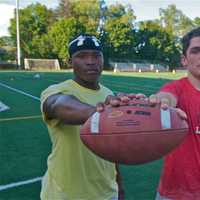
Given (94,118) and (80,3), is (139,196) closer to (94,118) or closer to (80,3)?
(94,118)

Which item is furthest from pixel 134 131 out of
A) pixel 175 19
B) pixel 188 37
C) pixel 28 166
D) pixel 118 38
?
pixel 175 19

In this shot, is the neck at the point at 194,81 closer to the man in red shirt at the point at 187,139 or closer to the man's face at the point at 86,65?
the man in red shirt at the point at 187,139

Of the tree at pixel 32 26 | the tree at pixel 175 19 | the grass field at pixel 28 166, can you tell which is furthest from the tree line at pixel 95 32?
the grass field at pixel 28 166

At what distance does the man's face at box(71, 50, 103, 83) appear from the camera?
10.2 feet

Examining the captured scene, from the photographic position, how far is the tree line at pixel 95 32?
59969 mm

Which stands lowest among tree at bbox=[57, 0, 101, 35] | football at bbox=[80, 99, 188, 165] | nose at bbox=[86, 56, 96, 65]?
football at bbox=[80, 99, 188, 165]

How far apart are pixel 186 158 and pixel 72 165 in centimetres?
67

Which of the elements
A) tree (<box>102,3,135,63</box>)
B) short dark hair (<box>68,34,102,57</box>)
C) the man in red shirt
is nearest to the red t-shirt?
the man in red shirt

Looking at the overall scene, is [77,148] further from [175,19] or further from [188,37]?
[175,19]

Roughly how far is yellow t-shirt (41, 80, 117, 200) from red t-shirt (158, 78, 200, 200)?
0.43m

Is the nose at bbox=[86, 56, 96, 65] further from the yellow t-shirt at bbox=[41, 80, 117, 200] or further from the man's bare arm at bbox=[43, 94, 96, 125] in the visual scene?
the man's bare arm at bbox=[43, 94, 96, 125]

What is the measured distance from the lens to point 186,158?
2.82 m

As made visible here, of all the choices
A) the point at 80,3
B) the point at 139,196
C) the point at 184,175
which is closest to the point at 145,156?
the point at 184,175

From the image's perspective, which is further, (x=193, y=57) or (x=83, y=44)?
(x=83, y=44)
